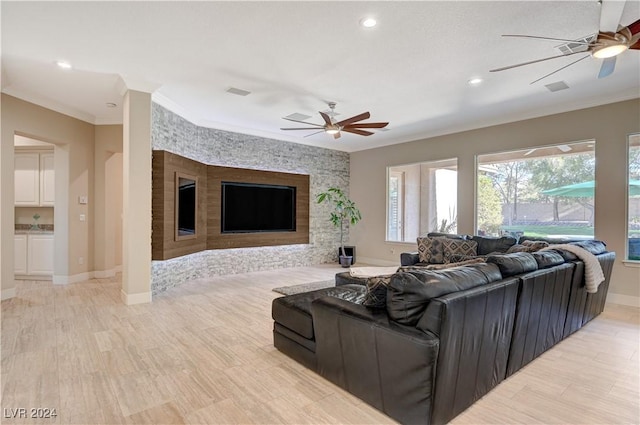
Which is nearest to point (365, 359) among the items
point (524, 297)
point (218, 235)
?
point (524, 297)

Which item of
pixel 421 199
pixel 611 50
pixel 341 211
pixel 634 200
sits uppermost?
pixel 611 50

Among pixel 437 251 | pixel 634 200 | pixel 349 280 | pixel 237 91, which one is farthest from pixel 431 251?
pixel 237 91

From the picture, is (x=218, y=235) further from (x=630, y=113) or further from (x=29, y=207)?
(x=630, y=113)

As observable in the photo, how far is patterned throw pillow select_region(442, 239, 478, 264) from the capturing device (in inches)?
200

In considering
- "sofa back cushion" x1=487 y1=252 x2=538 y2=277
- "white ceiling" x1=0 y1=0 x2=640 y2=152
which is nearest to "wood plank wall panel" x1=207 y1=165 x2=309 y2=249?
"white ceiling" x1=0 y1=0 x2=640 y2=152

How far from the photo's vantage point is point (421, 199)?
23.9ft

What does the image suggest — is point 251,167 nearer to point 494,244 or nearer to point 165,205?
point 165,205

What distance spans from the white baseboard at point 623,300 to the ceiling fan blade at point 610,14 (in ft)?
13.0

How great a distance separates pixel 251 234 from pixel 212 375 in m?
4.38

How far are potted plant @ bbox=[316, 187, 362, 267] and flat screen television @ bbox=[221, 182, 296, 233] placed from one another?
0.83m

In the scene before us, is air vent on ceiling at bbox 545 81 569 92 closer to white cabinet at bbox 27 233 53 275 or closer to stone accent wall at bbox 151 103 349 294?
→ stone accent wall at bbox 151 103 349 294

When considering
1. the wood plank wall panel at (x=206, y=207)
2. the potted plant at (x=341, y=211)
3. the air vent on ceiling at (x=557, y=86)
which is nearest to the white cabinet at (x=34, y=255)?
the wood plank wall panel at (x=206, y=207)

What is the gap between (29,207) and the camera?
6.31m

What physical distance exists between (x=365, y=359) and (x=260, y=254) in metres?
5.15
